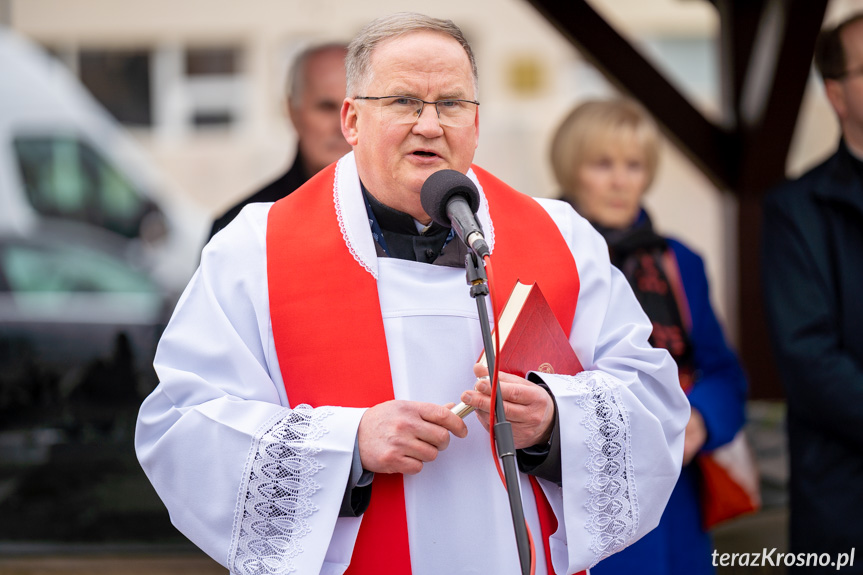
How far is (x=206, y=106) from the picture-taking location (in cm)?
1252

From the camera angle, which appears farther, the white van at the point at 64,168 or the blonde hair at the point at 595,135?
the white van at the point at 64,168

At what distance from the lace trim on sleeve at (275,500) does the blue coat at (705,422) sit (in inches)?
45.2

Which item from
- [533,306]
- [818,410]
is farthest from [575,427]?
A: [818,410]

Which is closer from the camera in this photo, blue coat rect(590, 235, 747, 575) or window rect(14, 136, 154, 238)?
blue coat rect(590, 235, 747, 575)

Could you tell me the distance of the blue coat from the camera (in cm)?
274

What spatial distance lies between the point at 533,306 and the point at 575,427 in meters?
0.25

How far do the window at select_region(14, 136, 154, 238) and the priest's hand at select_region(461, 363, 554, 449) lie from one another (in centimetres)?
877

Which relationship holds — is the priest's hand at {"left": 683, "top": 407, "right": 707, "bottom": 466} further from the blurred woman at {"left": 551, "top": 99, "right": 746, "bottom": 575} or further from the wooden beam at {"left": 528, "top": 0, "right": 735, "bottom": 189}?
the wooden beam at {"left": 528, "top": 0, "right": 735, "bottom": 189}

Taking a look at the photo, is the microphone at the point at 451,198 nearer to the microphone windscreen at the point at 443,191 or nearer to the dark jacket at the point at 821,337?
the microphone windscreen at the point at 443,191

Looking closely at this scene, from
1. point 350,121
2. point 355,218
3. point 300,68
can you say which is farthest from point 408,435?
point 300,68

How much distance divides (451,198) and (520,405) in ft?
1.29

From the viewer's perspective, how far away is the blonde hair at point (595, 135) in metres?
3.08

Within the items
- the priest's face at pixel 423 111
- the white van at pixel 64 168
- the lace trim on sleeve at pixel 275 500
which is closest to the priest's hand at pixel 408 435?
the lace trim on sleeve at pixel 275 500

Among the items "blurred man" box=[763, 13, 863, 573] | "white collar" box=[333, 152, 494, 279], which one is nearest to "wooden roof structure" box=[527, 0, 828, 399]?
"blurred man" box=[763, 13, 863, 573]
